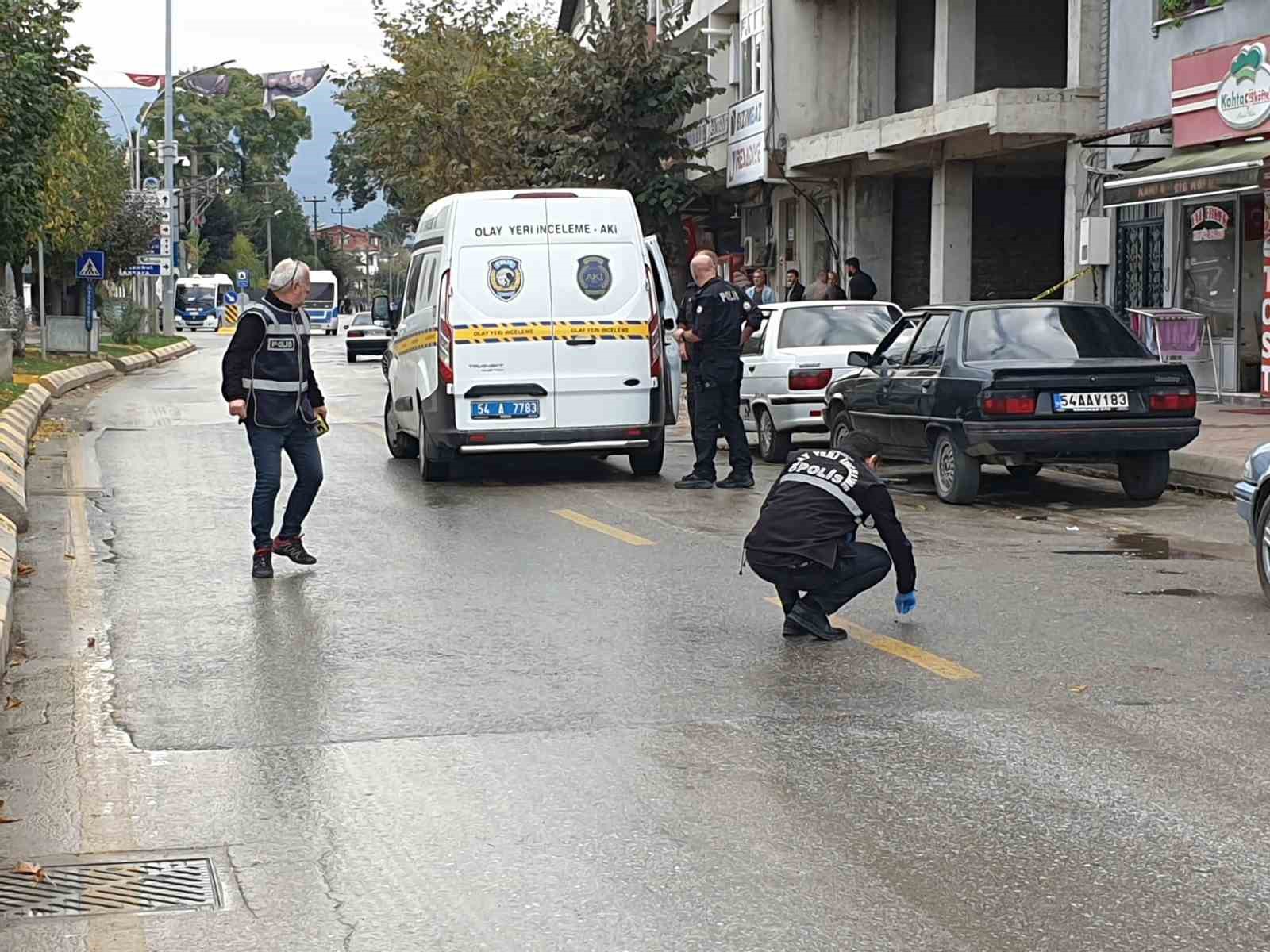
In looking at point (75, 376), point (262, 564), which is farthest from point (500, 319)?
point (75, 376)

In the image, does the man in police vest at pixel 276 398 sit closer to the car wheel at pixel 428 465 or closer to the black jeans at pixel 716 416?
the car wheel at pixel 428 465

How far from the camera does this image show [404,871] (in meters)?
5.16

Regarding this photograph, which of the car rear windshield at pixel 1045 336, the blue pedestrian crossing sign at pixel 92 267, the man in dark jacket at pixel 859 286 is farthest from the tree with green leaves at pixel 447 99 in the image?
the car rear windshield at pixel 1045 336

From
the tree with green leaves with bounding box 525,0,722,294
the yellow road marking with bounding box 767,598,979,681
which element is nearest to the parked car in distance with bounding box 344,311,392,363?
the tree with green leaves with bounding box 525,0,722,294

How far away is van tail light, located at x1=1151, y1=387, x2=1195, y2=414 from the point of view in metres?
13.5

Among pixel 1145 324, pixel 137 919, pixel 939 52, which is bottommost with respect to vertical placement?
pixel 137 919

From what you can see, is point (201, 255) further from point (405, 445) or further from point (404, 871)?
point (404, 871)

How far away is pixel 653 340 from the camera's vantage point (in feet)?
50.9

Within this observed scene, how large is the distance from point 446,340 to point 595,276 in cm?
133

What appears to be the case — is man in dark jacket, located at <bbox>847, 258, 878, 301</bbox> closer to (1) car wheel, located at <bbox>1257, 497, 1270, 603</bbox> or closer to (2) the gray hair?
(2) the gray hair

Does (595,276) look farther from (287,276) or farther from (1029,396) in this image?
(287,276)

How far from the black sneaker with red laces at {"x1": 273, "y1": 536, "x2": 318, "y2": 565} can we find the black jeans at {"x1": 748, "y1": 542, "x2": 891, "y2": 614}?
3.41 metres

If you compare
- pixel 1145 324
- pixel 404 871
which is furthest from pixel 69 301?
pixel 404 871

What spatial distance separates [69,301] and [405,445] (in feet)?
183
